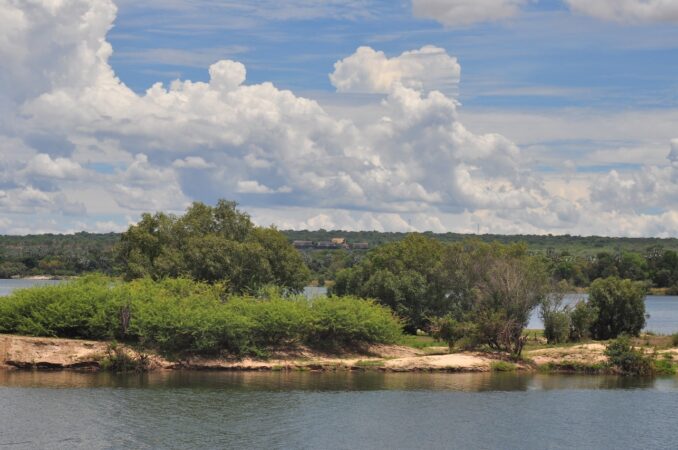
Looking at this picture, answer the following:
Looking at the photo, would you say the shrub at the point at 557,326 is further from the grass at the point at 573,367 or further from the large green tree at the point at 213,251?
the large green tree at the point at 213,251

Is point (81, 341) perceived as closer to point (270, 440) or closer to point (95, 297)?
point (95, 297)

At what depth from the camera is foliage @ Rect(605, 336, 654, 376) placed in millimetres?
70500

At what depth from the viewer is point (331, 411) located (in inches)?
2078

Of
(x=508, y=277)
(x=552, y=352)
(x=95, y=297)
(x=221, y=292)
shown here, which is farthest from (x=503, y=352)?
(x=95, y=297)

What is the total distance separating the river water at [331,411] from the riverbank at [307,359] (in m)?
2.34

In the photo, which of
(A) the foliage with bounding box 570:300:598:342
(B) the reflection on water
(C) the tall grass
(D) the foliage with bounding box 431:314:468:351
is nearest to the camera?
(B) the reflection on water

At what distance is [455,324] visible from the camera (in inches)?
2963

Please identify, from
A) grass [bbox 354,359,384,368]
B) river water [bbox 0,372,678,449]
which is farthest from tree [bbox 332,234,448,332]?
river water [bbox 0,372,678,449]

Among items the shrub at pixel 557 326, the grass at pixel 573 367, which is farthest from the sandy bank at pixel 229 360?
the shrub at pixel 557 326

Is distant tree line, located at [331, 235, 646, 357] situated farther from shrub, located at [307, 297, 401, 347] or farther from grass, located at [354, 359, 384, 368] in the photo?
grass, located at [354, 359, 384, 368]

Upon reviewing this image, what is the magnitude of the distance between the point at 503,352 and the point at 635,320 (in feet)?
63.4

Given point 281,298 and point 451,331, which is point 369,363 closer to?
point 451,331

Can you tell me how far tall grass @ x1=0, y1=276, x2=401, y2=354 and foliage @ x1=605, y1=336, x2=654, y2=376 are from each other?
18791 millimetres

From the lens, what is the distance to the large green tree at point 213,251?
88625 millimetres
